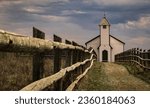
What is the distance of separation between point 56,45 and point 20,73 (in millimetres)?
2423

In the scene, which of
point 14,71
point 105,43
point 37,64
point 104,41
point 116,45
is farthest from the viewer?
point 116,45

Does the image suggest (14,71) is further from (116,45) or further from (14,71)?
(116,45)

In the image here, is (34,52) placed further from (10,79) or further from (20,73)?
(20,73)

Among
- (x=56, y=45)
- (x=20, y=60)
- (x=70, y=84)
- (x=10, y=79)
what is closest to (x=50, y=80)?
(x=56, y=45)

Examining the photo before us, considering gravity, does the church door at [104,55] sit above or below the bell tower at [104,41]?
below

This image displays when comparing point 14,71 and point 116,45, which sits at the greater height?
point 116,45

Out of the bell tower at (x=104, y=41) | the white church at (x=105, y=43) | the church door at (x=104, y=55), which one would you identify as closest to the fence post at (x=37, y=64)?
the church door at (x=104, y=55)

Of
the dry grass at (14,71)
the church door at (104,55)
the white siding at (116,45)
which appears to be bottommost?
the dry grass at (14,71)

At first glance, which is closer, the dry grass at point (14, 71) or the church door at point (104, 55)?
the dry grass at point (14, 71)

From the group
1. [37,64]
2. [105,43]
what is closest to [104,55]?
[105,43]

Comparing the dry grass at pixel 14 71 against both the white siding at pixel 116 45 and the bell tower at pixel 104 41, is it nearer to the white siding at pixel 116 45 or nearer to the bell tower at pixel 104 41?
the bell tower at pixel 104 41

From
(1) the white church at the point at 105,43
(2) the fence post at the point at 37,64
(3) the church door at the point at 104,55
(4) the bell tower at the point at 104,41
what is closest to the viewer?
(2) the fence post at the point at 37,64

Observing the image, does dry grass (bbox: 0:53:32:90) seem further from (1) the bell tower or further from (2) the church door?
(1) the bell tower

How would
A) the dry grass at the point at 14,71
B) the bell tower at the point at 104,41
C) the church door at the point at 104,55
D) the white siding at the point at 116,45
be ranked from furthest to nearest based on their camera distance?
the white siding at the point at 116,45, the bell tower at the point at 104,41, the church door at the point at 104,55, the dry grass at the point at 14,71
